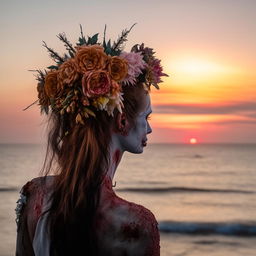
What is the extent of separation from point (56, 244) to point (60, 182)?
0.19m

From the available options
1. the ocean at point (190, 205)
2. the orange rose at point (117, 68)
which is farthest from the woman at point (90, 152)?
the ocean at point (190, 205)

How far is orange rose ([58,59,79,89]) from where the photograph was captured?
2258 millimetres

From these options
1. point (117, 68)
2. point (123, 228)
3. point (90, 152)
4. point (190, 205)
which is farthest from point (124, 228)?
point (190, 205)

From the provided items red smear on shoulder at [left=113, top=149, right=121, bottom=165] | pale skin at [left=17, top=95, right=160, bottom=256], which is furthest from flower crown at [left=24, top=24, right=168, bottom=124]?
pale skin at [left=17, top=95, right=160, bottom=256]

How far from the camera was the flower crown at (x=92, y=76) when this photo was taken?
2.18 meters

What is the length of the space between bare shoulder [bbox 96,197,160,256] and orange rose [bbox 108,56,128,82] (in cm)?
43

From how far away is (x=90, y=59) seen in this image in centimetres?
224

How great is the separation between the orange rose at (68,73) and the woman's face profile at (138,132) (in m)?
0.26

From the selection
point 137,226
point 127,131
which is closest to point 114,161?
point 127,131

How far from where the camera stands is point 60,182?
2129 mm

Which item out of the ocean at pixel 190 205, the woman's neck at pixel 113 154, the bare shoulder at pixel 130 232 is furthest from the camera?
the ocean at pixel 190 205

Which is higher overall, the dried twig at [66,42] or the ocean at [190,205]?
the dried twig at [66,42]

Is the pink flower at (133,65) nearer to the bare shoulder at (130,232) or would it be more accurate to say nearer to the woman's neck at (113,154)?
the woman's neck at (113,154)

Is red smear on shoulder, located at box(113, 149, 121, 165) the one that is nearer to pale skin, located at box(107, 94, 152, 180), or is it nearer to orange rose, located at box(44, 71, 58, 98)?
pale skin, located at box(107, 94, 152, 180)
